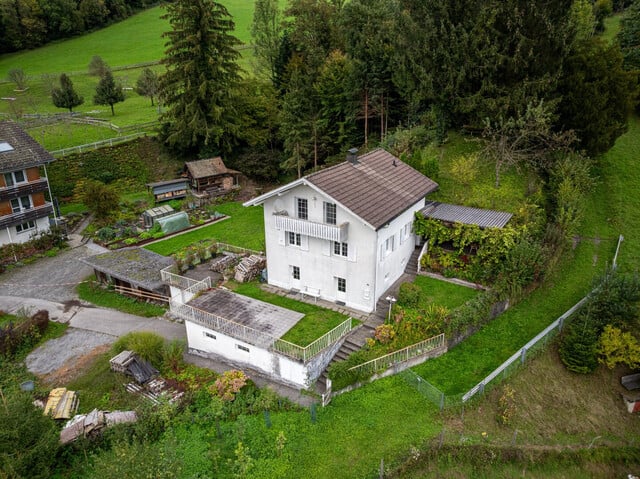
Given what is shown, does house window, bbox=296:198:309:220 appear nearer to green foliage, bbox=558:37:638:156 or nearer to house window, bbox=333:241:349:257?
house window, bbox=333:241:349:257

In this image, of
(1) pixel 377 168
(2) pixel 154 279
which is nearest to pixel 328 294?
(1) pixel 377 168

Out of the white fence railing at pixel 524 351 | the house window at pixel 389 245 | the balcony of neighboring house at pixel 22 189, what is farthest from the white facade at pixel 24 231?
the white fence railing at pixel 524 351

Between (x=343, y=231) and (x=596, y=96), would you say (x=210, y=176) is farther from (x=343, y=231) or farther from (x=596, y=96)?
(x=596, y=96)

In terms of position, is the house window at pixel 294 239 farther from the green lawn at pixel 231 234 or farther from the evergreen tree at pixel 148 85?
the evergreen tree at pixel 148 85

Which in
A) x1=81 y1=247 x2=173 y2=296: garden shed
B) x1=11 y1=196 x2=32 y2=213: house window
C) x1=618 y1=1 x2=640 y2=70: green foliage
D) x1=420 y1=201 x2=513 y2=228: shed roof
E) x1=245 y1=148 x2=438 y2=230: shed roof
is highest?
x1=618 y1=1 x2=640 y2=70: green foliage

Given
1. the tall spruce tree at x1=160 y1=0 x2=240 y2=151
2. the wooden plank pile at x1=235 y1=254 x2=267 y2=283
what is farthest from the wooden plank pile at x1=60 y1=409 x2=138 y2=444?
the tall spruce tree at x1=160 y1=0 x2=240 y2=151

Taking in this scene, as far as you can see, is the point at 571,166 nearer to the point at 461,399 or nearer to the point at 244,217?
the point at 461,399

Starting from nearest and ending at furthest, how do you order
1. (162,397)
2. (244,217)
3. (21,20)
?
(162,397) < (244,217) < (21,20)
